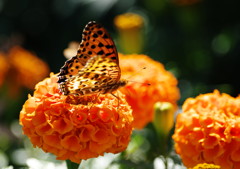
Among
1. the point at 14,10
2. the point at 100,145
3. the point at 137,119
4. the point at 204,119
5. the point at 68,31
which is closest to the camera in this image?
the point at 100,145

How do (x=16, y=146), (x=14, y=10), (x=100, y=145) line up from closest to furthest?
(x=100, y=145) → (x=16, y=146) → (x=14, y=10)

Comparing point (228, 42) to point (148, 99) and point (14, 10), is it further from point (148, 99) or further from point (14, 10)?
point (14, 10)

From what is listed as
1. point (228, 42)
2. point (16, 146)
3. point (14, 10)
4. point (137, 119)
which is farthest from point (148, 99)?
point (14, 10)

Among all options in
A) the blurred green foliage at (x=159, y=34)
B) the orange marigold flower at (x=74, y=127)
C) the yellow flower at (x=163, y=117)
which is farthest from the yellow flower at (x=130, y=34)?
the orange marigold flower at (x=74, y=127)

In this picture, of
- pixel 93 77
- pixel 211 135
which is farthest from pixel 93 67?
pixel 211 135

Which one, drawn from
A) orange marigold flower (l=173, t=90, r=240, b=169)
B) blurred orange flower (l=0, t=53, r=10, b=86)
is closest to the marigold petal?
orange marigold flower (l=173, t=90, r=240, b=169)

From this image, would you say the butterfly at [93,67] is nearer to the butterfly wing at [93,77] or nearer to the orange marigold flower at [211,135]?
the butterfly wing at [93,77]

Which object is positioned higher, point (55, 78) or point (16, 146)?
point (55, 78)
